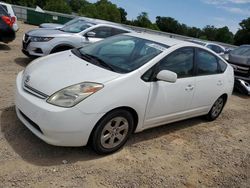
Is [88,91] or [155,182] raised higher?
[88,91]

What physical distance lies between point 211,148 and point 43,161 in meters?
2.73

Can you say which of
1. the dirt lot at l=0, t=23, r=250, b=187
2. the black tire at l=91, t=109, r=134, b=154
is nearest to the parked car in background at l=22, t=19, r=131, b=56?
the dirt lot at l=0, t=23, r=250, b=187

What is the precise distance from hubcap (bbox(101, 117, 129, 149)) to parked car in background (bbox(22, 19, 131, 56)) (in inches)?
190

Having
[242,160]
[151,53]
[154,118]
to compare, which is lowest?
[242,160]

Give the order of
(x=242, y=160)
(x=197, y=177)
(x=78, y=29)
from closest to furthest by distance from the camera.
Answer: (x=197, y=177)
(x=242, y=160)
(x=78, y=29)

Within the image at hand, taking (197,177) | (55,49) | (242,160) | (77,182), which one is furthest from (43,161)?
(55,49)

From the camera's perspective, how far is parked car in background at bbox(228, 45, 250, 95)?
939 cm

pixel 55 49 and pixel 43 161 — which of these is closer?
pixel 43 161

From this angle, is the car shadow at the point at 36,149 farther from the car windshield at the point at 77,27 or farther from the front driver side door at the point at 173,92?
the car windshield at the point at 77,27

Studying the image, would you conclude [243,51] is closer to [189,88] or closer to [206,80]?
[206,80]

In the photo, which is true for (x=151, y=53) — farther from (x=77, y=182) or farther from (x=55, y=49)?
(x=55, y=49)

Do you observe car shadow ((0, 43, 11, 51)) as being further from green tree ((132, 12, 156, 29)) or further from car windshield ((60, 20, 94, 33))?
green tree ((132, 12, 156, 29))

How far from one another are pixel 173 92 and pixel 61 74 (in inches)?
66.9

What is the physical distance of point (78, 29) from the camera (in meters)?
8.92
